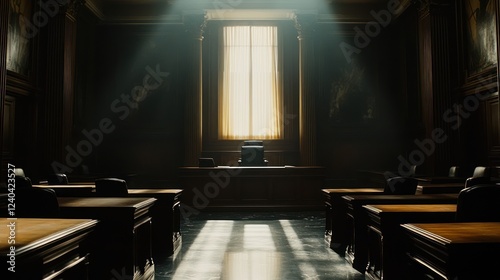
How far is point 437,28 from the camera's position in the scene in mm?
8414

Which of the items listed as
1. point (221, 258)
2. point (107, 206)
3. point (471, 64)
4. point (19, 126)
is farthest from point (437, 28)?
point (19, 126)

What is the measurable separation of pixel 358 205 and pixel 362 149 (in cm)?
759

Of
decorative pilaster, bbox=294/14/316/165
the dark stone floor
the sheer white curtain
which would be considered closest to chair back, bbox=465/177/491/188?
the dark stone floor

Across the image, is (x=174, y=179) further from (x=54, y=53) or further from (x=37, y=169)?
(x=54, y=53)

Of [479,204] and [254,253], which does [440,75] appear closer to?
[254,253]

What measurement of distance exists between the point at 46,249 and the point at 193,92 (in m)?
9.26

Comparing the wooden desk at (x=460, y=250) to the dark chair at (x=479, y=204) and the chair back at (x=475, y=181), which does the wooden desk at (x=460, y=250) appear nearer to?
the dark chair at (x=479, y=204)

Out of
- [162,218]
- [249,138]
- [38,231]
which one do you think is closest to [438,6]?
[249,138]

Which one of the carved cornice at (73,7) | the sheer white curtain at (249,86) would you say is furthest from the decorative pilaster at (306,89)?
the carved cornice at (73,7)

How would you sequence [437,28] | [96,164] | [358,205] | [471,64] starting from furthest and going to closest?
1. [96,164]
2. [437,28]
3. [471,64]
4. [358,205]

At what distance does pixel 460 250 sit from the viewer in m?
1.65

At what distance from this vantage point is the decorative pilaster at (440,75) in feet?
27.2

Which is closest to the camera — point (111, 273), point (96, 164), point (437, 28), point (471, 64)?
point (111, 273)

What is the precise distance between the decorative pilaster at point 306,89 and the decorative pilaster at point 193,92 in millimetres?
2686
